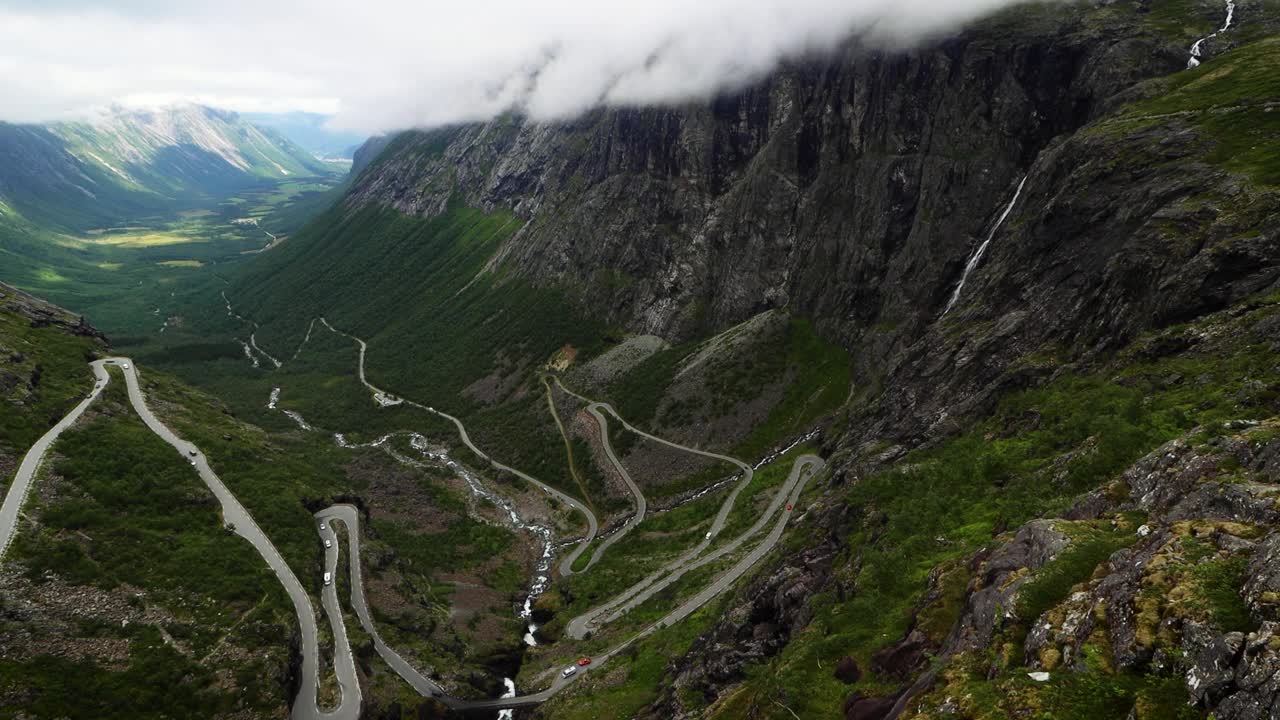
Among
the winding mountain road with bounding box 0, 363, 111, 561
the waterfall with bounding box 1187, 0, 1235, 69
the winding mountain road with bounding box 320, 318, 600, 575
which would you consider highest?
the waterfall with bounding box 1187, 0, 1235, 69

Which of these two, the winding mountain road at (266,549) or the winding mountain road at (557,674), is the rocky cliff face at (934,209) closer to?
the winding mountain road at (557,674)

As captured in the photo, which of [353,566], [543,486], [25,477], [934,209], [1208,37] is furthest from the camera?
[543,486]

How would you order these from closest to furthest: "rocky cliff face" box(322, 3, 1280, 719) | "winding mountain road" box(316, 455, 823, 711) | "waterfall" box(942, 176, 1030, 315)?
"rocky cliff face" box(322, 3, 1280, 719), "winding mountain road" box(316, 455, 823, 711), "waterfall" box(942, 176, 1030, 315)

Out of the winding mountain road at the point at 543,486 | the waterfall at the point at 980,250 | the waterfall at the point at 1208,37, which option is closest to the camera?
the waterfall at the point at 1208,37

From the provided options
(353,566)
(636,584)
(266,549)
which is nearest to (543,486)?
(636,584)

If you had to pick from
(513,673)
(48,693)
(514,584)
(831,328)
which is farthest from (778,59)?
(48,693)

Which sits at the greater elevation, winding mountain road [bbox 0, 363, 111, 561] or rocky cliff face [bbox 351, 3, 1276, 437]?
rocky cliff face [bbox 351, 3, 1276, 437]

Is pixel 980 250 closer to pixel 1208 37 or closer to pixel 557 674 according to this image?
pixel 1208 37

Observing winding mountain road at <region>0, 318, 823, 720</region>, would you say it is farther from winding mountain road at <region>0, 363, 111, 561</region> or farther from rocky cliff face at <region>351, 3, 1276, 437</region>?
rocky cliff face at <region>351, 3, 1276, 437</region>

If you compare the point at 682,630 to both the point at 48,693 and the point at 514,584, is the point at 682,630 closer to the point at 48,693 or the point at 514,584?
the point at 514,584

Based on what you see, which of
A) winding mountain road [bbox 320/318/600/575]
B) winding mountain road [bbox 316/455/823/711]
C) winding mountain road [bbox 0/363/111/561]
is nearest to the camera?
winding mountain road [bbox 0/363/111/561]

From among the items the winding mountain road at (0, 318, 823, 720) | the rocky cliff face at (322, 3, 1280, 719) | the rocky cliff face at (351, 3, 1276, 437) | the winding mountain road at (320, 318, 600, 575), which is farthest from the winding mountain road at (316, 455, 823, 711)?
the winding mountain road at (320, 318, 600, 575)

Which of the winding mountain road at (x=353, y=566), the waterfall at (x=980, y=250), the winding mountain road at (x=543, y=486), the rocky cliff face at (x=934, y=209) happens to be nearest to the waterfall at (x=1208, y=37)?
the rocky cliff face at (x=934, y=209)
